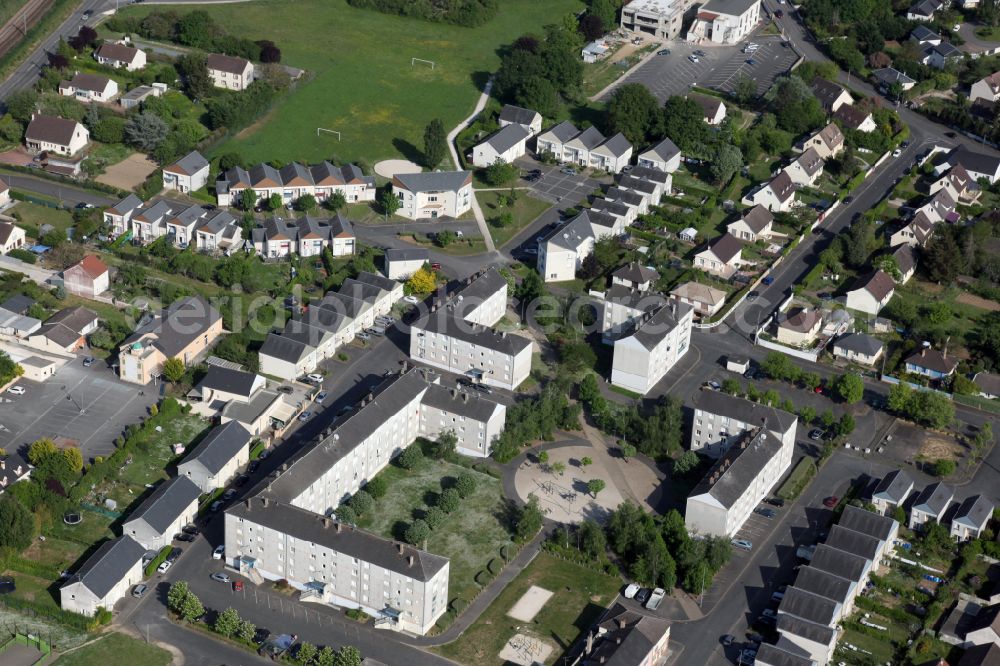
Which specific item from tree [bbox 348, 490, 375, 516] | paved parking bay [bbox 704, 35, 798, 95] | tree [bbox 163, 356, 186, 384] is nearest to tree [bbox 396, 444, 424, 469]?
tree [bbox 348, 490, 375, 516]

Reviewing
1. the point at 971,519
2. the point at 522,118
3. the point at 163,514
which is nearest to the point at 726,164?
the point at 522,118

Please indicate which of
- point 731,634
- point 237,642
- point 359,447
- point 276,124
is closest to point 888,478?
point 731,634

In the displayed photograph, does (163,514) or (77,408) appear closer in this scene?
(163,514)

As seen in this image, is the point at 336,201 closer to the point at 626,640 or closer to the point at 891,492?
the point at 891,492

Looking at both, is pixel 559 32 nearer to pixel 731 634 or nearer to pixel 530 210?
pixel 530 210

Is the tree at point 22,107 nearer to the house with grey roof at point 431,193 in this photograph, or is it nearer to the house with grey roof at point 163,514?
the house with grey roof at point 431,193

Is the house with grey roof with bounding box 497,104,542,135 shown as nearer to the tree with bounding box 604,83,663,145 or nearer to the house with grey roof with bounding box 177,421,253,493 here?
the tree with bounding box 604,83,663,145
